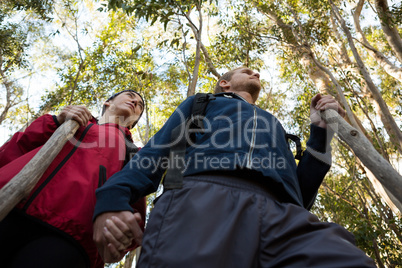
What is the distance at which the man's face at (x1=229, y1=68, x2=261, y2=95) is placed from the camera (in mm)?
2266

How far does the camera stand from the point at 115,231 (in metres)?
1.09

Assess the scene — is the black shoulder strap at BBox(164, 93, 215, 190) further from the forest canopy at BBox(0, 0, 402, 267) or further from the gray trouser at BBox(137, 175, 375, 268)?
the forest canopy at BBox(0, 0, 402, 267)

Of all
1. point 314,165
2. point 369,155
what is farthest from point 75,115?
point 369,155

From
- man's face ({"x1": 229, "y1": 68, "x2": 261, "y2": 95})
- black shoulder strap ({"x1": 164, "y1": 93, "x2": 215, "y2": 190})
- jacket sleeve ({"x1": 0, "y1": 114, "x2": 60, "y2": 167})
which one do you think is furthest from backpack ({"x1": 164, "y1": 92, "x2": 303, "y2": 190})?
jacket sleeve ({"x1": 0, "y1": 114, "x2": 60, "y2": 167})

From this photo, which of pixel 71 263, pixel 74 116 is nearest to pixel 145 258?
pixel 71 263

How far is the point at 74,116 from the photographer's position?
1.88 meters

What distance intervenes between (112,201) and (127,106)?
157 cm

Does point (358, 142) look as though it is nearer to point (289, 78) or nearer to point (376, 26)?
point (289, 78)

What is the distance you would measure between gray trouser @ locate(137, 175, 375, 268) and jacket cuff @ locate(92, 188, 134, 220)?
13 centimetres

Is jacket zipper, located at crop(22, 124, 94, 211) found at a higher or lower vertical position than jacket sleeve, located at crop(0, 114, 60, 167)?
lower

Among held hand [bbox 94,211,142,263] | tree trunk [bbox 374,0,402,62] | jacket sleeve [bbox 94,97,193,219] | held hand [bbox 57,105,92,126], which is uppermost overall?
tree trunk [bbox 374,0,402,62]

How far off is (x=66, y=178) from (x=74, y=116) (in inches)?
18.2

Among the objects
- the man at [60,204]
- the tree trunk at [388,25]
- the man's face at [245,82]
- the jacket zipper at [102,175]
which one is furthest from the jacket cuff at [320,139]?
the tree trunk at [388,25]

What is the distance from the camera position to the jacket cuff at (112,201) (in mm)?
1148
